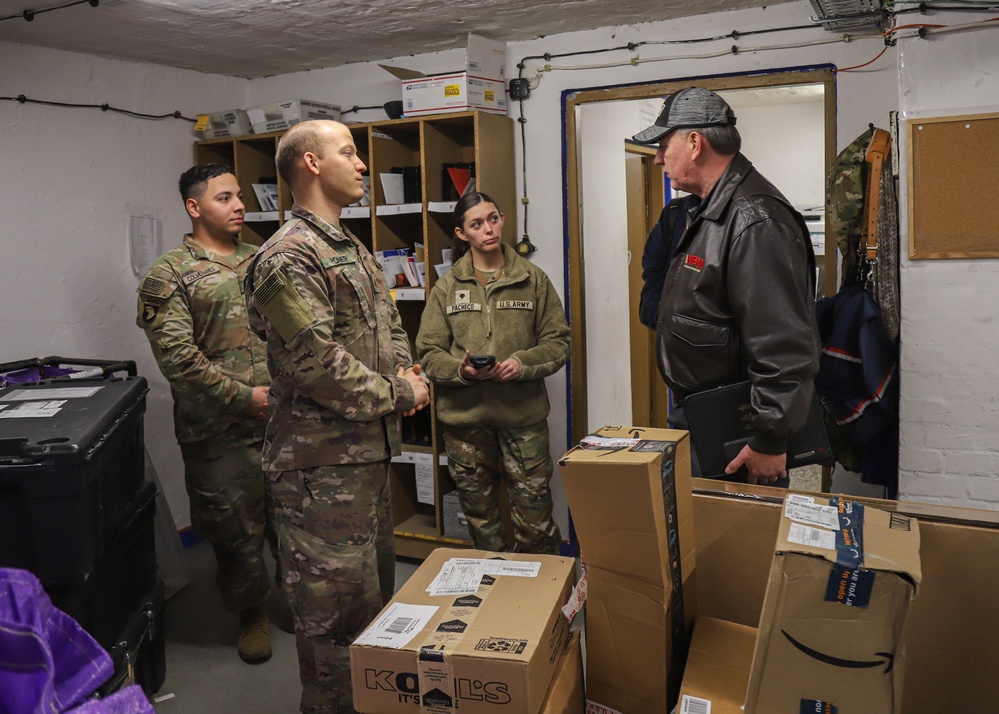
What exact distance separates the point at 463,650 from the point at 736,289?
118cm

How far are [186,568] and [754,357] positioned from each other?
2.81m

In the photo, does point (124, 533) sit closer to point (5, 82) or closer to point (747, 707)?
point (747, 707)

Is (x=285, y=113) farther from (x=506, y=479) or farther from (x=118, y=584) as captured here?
(x=118, y=584)

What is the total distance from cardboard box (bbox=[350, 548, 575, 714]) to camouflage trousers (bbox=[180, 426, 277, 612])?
5.35ft

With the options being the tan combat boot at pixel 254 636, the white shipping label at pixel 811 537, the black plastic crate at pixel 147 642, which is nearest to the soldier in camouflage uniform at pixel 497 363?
the tan combat boot at pixel 254 636

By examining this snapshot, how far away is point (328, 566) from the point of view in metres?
2.12

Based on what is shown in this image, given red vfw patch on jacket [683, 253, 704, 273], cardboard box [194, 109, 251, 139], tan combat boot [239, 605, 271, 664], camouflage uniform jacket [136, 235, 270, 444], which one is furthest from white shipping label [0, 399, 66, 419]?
cardboard box [194, 109, 251, 139]

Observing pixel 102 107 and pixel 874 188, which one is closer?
pixel 874 188

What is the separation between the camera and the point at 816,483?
499cm

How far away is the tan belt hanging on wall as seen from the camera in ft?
8.39

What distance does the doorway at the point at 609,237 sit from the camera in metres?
3.30

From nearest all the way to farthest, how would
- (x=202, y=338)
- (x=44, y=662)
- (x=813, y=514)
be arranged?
(x=44, y=662)
(x=813, y=514)
(x=202, y=338)

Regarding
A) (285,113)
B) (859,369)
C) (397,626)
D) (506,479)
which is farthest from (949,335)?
(285,113)

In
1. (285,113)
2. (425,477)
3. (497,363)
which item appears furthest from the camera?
(285,113)
